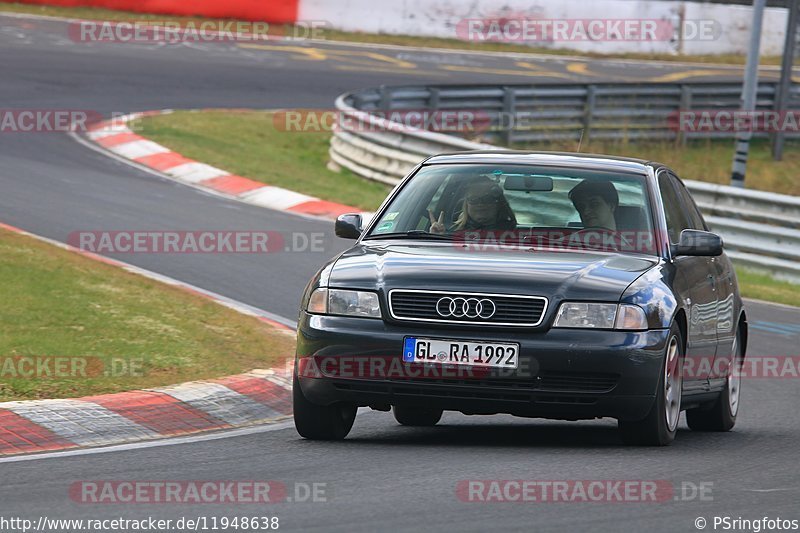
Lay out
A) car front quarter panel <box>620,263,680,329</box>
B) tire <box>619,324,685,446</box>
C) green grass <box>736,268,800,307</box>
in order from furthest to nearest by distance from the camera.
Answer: green grass <box>736,268,800,307</box>
tire <box>619,324,685,446</box>
car front quarter panel <box>620,263,680,329</box>

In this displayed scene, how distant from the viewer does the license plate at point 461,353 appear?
7.29 meters

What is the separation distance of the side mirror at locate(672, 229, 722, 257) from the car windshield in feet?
0.53

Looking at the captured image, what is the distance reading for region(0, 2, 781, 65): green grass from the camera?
3296cm

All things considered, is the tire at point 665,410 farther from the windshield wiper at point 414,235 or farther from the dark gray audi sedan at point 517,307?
the windshield wiper at point 414,235

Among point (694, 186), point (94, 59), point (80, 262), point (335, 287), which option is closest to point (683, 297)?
point (335, 287)

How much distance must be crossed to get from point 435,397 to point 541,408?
0.50m

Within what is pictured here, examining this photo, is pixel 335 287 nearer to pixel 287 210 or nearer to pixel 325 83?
pixel 287 210

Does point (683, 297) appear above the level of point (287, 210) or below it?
above

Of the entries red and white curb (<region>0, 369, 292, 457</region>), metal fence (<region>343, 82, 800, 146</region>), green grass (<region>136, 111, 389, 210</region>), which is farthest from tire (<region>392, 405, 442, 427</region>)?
metal fence (<region>343, 82, 800, 146</region>)

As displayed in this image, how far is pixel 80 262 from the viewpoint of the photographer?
1260 cm

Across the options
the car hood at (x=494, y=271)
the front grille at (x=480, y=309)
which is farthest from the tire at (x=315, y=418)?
the front grille at (x=480, y=309)

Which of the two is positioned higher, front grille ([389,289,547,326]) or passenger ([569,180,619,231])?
passenger ([569,180,619,231])

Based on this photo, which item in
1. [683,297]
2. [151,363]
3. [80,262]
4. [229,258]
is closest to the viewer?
[683,297]

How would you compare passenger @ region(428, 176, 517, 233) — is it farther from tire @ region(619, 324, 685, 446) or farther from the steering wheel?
tire @ region(619, 324, 685, 446)
